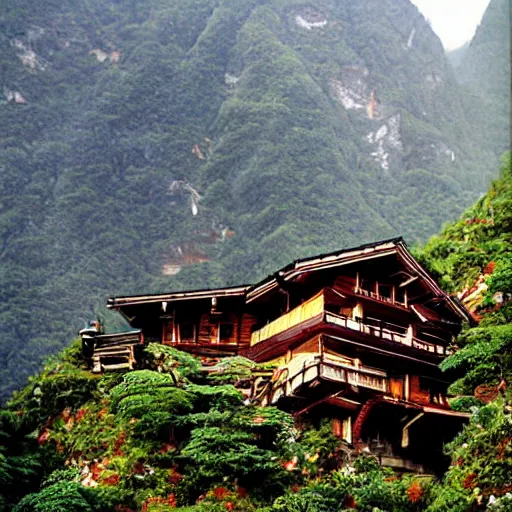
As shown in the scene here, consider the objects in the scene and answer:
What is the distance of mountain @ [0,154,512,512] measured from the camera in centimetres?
2305

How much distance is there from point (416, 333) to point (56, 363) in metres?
14.4

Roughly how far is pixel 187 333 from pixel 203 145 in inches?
3350

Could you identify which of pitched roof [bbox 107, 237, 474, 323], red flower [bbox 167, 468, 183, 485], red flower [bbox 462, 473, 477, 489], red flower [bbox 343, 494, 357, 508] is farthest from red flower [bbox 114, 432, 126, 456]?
red flower [bbox 462, 473, 477, 489]

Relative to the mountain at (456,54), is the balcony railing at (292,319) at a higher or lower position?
lower

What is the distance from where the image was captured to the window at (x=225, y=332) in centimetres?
3325

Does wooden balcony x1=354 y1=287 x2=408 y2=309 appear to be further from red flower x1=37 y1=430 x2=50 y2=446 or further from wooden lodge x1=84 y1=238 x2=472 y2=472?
red flower x1=37 y1=430 x2=50 y2=446

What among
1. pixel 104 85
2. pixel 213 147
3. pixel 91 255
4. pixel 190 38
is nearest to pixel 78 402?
pixel 91 255

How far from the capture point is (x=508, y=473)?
68.7ft

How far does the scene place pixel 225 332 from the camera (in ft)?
110

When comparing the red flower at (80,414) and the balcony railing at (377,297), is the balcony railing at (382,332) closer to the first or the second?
the balcony railing at (377,297)

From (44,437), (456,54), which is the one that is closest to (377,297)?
(44,437)

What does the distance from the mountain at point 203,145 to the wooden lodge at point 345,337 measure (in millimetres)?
38326

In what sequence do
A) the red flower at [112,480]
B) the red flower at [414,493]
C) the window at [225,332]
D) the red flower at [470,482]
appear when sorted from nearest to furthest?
the red flower at [470,482]
the red flower at [414,493]
the red flower at [112,480]
the window at [225,332]

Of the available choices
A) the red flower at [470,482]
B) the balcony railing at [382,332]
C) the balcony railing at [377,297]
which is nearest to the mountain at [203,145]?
the balcony railing at [377,297]
